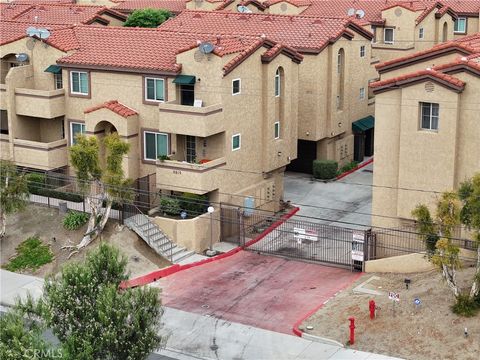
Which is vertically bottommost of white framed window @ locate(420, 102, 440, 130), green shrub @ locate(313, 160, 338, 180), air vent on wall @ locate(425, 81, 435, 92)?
green shrub @ locate(313, 160, 338, 180)

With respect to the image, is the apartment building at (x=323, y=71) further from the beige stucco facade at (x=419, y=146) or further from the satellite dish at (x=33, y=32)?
the beige stucco facade at (x=419, y=146)

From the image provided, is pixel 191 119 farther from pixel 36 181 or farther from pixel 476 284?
pixel 476 284

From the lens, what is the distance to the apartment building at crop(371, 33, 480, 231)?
119 feet

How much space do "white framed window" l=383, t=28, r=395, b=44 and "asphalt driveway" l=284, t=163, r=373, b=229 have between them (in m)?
12.5

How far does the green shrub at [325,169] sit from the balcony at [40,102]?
49.2ft

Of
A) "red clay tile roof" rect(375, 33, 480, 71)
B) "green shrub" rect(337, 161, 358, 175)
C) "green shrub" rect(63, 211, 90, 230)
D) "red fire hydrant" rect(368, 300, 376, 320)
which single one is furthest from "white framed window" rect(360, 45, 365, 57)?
"red fire hydrant" rect(368, 300, 376, 320)

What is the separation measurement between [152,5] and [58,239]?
1451 inches

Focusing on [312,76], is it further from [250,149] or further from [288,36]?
[250,149]

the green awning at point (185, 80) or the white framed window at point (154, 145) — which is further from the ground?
the green awning at point (185, 80)

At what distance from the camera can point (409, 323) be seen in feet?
107

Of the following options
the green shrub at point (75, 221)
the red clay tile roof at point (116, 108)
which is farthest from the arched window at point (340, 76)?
the green shrub at point (75, 221)

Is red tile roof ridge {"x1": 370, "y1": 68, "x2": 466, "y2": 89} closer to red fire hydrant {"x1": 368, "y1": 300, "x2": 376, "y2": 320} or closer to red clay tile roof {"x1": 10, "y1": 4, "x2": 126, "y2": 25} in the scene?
red fire hydrant {"x1": 368, "y1": 300, "x2": 376, "y2": 320}

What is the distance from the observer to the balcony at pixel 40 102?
1806 inches

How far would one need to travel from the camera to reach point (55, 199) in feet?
149
